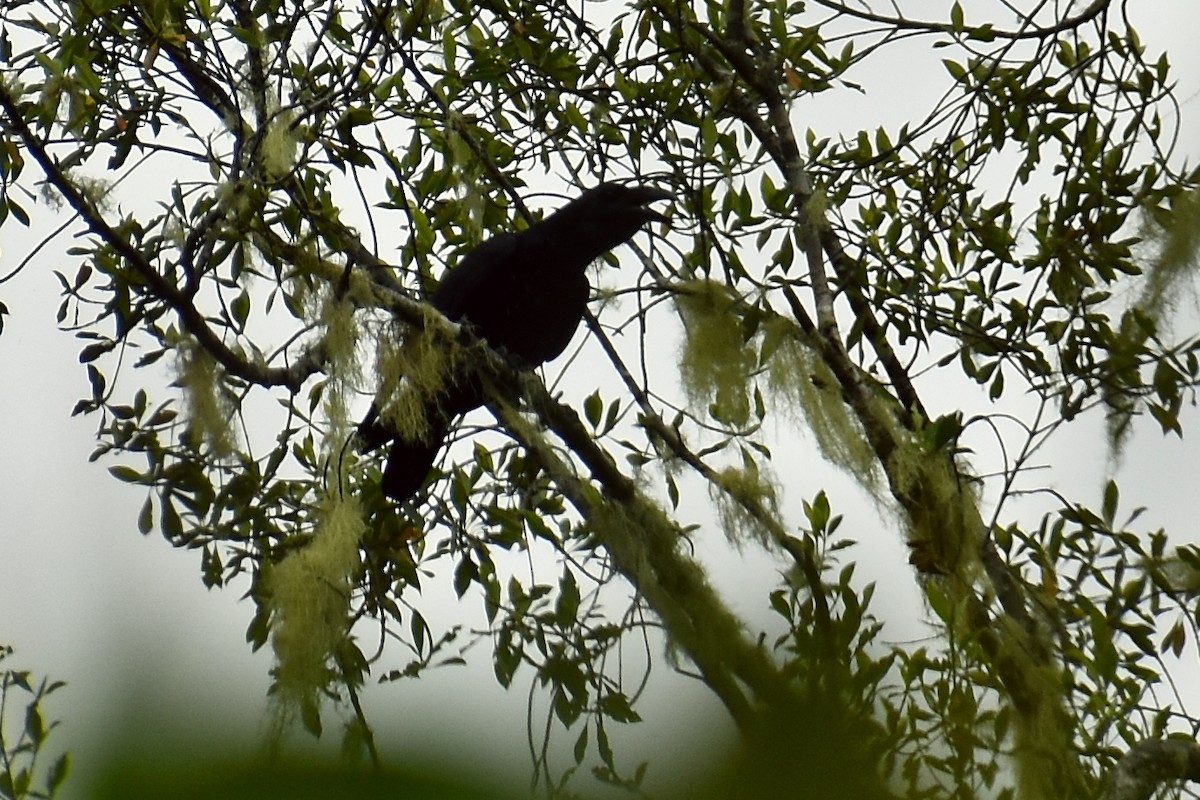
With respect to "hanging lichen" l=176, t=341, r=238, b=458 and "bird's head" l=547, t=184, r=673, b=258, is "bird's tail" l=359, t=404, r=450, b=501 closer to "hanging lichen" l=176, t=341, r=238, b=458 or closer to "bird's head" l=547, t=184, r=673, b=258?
"bird's head" l=547, t=184, r=673, b=258

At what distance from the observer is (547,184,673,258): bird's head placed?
526 cm

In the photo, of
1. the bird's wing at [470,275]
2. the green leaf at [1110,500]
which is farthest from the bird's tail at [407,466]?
the green leaf at [1110,500]

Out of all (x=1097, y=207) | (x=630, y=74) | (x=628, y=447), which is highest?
(x=630, y=74)

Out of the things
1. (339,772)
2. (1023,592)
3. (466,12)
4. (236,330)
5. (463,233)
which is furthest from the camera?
(463,233)

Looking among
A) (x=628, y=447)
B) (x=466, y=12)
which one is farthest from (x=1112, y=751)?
(x=466, y=12)

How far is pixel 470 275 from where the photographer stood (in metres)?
5.10

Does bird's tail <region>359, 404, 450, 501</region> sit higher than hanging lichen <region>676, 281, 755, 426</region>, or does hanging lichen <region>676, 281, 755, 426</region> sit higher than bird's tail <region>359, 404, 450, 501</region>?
hanging lichen <region>676, 281, 755, 426</region>

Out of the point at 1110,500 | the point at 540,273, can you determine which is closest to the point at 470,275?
the point at 540,273

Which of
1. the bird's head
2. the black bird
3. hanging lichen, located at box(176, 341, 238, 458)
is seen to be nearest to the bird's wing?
the black bird

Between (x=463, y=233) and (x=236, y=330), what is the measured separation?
1709mm

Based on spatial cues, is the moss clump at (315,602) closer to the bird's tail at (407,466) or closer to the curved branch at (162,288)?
the curved branch at (162,288)

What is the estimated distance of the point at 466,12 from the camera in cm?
480

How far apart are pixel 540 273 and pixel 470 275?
358 millimetres

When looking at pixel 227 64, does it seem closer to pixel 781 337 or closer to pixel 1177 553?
pixel 781 337
